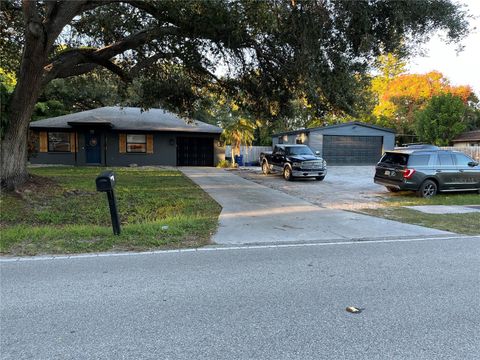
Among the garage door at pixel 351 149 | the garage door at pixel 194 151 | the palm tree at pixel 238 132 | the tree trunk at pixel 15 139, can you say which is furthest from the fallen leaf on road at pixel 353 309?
the garage door at pixel 351 149

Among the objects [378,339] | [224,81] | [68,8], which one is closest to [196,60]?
[224,81]

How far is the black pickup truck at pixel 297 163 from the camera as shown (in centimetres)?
1906

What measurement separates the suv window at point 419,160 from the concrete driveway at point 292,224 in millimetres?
4499

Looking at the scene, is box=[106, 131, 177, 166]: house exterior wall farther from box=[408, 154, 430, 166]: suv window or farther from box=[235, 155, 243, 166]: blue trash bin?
box=[408, 154, 430, 166]: suv window

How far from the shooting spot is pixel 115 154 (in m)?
26.0

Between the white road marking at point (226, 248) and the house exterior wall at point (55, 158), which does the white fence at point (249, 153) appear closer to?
the house exterior wall at point (55, 158)

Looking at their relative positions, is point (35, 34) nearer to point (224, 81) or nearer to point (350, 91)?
point (224, 81)

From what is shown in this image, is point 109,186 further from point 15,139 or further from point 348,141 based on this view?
point 348,141

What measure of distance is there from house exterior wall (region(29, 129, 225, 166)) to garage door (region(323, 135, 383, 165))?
359 inches

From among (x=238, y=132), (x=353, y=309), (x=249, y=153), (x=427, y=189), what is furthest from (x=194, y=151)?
(x=353, y=309)

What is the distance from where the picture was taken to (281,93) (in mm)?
13125

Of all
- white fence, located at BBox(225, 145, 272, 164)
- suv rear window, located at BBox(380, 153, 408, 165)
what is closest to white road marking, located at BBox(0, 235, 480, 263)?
suv rear window, located at BBox(380, 153, 408, 165)

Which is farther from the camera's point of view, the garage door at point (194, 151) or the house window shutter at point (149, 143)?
the garage door at point (194, 151)

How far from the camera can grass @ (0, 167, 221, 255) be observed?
22.6 feet
